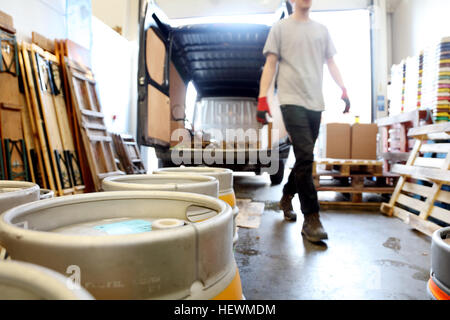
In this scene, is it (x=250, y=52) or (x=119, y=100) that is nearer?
(x=250, y=52)

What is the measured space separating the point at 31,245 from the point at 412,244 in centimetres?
230

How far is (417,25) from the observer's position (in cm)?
574

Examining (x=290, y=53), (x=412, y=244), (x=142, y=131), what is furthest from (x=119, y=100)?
(x=412, y=244)

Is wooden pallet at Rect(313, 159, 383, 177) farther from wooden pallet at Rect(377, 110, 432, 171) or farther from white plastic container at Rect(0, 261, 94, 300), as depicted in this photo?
white plastic container at Rect(0, 261, 94, 300)

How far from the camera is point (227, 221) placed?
56 cm

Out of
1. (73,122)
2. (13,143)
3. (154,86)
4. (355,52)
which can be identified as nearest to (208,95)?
(154,86)

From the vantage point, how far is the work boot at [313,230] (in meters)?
2.07

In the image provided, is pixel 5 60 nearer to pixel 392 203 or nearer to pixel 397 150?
pixel 392 203

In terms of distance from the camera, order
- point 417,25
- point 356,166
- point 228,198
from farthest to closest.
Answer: point 417,25 → point 356,166 → point 228,198

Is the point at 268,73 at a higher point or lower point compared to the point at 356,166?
higher

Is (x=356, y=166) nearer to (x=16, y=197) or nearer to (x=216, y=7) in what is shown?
(x=16, y=197)

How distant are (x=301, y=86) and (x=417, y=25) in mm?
5105

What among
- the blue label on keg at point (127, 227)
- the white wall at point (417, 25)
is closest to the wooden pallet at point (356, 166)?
the white wall at point (417, 25)
